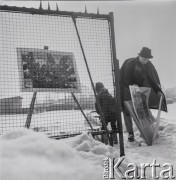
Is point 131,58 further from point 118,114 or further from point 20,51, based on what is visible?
point 20,51

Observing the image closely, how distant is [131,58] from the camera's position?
5867 millimetres

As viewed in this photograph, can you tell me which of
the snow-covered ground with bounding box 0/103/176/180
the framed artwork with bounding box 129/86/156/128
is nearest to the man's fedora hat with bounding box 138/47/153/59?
the framed artwork with bounding box 129/86/156/128

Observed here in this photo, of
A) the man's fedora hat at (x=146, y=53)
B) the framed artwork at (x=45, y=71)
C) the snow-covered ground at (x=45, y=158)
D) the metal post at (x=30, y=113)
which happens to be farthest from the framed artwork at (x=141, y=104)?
the snow-covered ground at (x=45, y=158)

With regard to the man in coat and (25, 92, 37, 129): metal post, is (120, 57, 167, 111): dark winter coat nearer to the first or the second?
the man in coat

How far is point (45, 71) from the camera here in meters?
3.66

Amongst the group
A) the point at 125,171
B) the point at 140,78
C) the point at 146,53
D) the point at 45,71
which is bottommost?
the point at 125,171

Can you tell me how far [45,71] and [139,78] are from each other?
270 cm

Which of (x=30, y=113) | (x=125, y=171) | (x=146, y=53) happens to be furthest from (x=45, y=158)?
(x=146, y=53)

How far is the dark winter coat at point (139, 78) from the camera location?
563cm

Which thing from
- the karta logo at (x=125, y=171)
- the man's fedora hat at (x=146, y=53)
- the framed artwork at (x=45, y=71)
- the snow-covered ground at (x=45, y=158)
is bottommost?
the karta logo at (x=125, y=171)

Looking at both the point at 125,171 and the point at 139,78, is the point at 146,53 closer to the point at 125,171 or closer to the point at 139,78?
the point at 139,78

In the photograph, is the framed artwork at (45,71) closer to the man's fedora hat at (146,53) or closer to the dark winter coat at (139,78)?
the dark winter coat at (139,78)

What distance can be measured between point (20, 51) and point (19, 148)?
1813 mm

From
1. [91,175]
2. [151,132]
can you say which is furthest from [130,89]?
[91,175]
